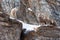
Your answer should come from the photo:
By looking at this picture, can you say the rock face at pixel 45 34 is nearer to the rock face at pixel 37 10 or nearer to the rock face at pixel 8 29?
the rock face at pixel 8 29

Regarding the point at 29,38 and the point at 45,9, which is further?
the point at 45,9

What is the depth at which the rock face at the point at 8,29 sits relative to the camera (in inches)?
61.3

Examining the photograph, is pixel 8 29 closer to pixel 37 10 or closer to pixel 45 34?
pixel 45 34

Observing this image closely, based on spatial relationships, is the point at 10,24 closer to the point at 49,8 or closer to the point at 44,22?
the point at 44,22

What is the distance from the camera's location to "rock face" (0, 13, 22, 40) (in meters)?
1.56

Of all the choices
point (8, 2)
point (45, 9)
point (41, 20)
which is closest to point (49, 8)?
point (45, 9)

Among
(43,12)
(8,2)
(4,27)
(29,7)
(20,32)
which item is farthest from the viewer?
(8,2)

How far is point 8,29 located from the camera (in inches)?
62.4

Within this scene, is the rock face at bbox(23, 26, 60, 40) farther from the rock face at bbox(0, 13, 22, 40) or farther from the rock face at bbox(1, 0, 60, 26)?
the rock face at bbox(1, 0, 60, 26)

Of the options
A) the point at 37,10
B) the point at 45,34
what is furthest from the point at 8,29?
the point at 37,10

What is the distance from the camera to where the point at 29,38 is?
1.66m

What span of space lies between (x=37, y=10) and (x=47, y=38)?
234cm

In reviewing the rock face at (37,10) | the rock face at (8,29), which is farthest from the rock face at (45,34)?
the rock face at (37,10)

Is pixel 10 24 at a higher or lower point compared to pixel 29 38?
higher
